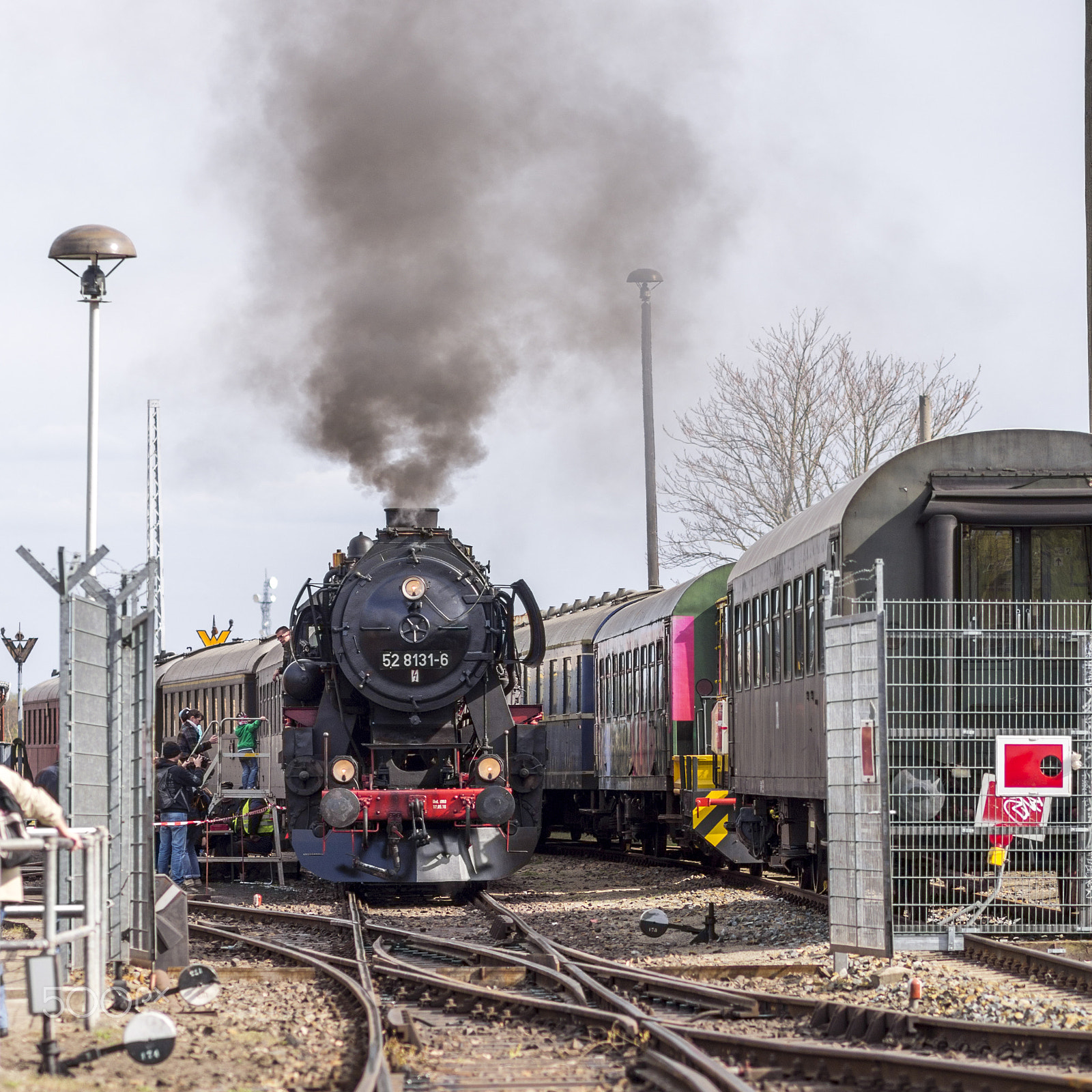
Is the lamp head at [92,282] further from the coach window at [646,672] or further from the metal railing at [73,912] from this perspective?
the metal railing at [73,912]

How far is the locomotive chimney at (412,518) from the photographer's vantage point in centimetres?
1778

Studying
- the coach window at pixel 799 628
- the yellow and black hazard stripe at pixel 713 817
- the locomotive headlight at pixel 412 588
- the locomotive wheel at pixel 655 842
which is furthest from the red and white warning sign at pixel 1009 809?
A: the locomotive wheel at pixel 655 842

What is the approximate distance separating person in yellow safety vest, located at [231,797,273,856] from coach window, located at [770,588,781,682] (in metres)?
6.95

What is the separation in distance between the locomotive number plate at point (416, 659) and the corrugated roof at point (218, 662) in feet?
20.7

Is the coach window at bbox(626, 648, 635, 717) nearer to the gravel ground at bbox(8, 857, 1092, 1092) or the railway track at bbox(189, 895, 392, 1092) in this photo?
the gravel ground at bbox(8, 857, 1092, 1092)

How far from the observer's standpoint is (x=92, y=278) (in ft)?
61.5

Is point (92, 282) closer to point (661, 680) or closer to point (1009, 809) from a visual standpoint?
point (661, 680)

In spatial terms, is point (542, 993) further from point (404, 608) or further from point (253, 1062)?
point (404, 608)

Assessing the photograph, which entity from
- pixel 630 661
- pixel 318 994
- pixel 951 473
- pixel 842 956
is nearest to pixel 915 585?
pixel 951 473

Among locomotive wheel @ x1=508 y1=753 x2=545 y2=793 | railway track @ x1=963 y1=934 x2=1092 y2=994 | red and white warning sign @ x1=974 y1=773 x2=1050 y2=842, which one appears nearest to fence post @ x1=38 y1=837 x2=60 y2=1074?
railway track @ x1=963 y1=934 x2=1092 y2=994

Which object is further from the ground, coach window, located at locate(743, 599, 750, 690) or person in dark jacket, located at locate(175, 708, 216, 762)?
coach window, located at locate(743, 599, 750, 690)

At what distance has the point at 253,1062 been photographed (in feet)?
26.7

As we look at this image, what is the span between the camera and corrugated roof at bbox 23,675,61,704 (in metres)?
36.7

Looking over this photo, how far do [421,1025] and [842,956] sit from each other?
287 cm
